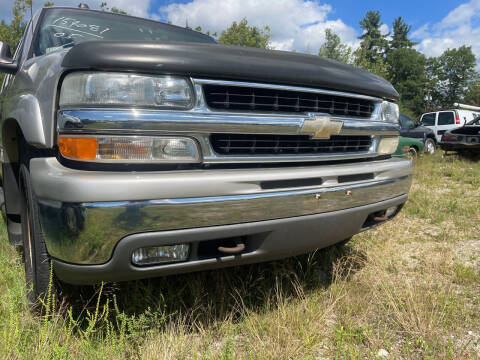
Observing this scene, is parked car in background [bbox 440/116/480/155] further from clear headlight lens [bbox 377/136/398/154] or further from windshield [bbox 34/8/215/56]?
windshield [bbox 34/8/215/56]

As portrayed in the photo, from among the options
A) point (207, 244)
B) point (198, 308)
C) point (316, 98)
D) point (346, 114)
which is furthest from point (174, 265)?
point (346, 114)

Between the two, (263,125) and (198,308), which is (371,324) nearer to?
(198,308)

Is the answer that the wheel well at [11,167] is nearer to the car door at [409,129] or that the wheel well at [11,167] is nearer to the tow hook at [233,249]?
the tow hook at [233,249]

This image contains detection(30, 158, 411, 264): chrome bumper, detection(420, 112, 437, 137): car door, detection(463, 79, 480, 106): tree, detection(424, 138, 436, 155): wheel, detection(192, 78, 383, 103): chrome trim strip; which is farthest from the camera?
detection(463, 79, 480, 106): tree

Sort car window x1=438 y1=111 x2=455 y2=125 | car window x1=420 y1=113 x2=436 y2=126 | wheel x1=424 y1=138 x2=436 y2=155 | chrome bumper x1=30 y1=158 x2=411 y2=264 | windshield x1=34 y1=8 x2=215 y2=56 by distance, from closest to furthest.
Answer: chrome bumper x1=30 y1=158 x2=411 y2=264 < windshield x1=34 y1=8 x2=215 y2=56 < wheel x1=424 y1=138 x2=436 y2=155 < car window x1=438 y1=111 x2=455 y2=125 < car window x1=420 y1=113 x2=436 y2=126

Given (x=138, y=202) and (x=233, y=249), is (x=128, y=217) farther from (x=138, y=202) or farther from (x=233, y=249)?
(x=233, y=249)

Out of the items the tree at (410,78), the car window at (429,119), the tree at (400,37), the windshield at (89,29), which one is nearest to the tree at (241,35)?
the car window at (429,119)

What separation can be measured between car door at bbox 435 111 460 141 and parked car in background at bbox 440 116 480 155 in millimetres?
4905

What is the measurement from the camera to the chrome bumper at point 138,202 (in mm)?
1307

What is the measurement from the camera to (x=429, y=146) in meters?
13.9

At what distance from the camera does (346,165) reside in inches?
77.8

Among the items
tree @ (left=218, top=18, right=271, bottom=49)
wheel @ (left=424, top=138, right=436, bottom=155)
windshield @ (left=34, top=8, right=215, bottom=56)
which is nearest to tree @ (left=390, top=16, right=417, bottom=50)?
tree @ (left=218, top=18, right=271, bottom=49)

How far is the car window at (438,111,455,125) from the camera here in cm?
1490

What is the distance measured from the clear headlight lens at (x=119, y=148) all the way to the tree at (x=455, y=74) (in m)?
Result: 64.3
